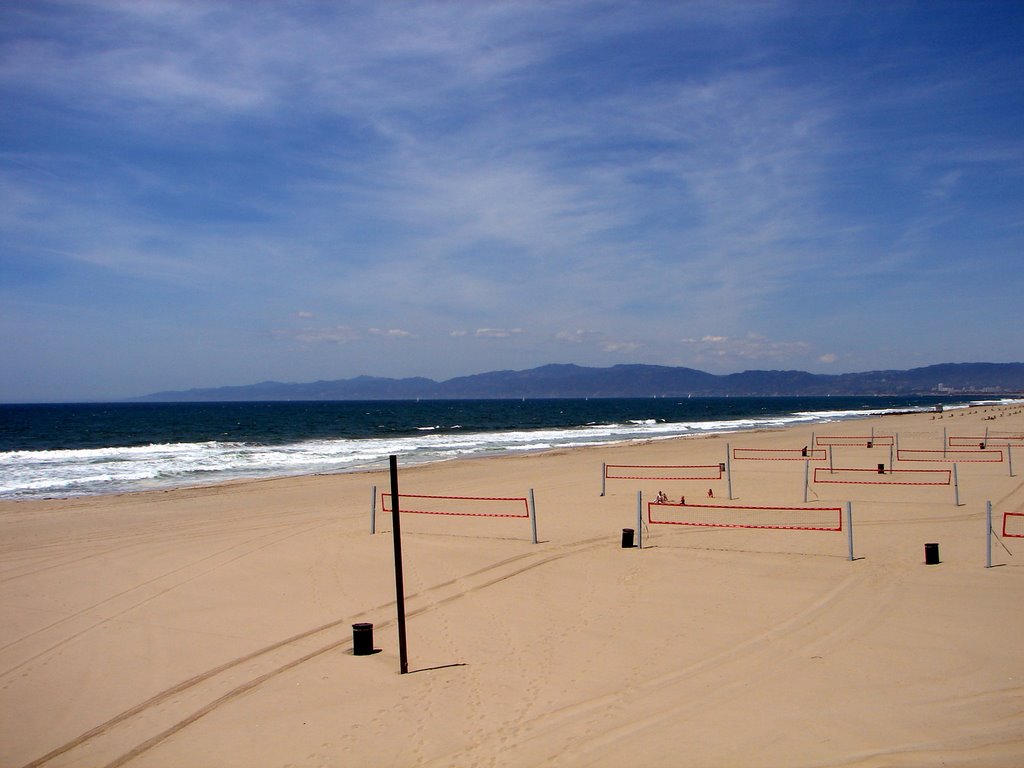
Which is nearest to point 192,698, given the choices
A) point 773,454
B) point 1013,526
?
point 1013,526

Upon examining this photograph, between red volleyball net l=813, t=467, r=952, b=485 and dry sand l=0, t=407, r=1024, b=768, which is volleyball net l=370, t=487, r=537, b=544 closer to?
dry sand l=0, t=407, r=1024, b=768

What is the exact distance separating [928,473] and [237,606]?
2112cm

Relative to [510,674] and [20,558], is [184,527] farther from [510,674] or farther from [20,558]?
[510,674]

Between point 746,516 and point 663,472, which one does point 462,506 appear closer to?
point 746,516

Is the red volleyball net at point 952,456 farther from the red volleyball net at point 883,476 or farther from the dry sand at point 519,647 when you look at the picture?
the dry sand at point 519,647

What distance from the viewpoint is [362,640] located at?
8320 millimetres

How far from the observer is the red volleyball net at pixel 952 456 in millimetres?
26891

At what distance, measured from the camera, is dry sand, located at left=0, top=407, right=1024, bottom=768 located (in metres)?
6.17

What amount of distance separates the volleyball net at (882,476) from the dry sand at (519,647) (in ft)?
17.0

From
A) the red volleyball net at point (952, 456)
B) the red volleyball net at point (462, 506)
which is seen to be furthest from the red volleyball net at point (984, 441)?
the red volleyball net at point (462, 506)

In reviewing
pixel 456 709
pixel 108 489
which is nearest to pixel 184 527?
pixel 108 489

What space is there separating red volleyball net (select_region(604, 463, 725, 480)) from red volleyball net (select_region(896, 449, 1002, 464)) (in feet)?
22.5

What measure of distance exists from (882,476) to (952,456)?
28.5ft

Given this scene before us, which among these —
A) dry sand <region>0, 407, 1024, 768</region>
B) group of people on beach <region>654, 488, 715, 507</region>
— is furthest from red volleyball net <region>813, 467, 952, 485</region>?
dry sand <region>0, 407, 1024, 768</region>
